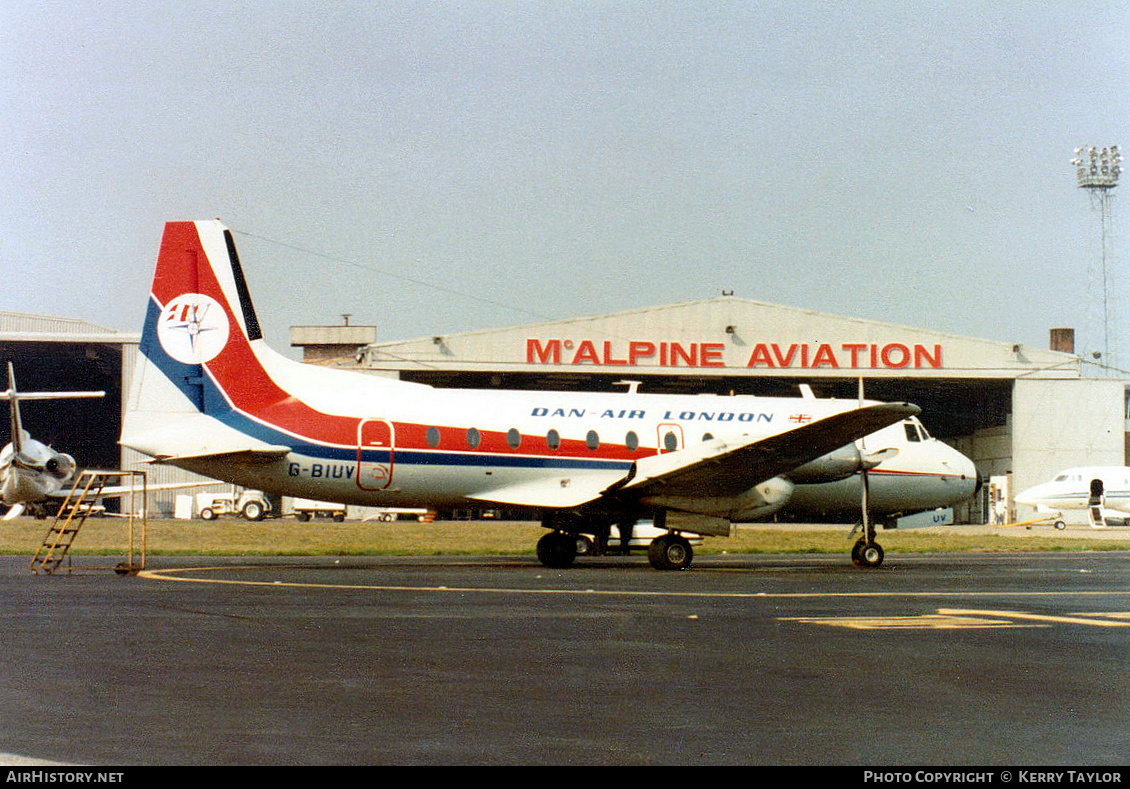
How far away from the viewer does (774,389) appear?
206ft

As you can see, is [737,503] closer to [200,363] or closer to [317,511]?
[200,363]

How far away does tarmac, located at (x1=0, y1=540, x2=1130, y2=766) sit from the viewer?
253 inches

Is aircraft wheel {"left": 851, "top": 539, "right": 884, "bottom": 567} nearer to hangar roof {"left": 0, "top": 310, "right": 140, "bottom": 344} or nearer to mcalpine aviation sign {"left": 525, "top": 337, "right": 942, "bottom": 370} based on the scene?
mcalpine aviation sign {"left": 525, "top": 337, "right": 942, "bottom": 370}

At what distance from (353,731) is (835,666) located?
455 centimetres

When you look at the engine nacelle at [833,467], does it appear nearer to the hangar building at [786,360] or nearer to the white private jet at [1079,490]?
the hangar building at [786,360]

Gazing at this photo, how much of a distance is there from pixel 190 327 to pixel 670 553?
1060cm

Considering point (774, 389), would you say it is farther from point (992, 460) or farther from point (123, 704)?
point (123, 704)

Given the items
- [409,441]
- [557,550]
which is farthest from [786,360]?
[409,441]

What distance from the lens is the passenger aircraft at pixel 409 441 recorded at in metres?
22.8

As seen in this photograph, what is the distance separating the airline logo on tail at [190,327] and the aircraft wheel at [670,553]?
9579mm

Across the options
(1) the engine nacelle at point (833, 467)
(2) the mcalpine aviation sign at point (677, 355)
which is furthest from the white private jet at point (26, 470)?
(1) the engine nacelle at point (833, 467)

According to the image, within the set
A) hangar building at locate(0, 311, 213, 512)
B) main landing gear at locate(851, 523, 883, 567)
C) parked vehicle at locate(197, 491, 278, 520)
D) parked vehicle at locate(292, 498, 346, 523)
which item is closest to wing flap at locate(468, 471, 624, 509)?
main landing gear at locate(851, 523, 883, 567)

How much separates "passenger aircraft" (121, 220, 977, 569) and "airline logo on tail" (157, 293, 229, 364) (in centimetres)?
3

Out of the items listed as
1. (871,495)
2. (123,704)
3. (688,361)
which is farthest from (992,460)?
(123,704)
